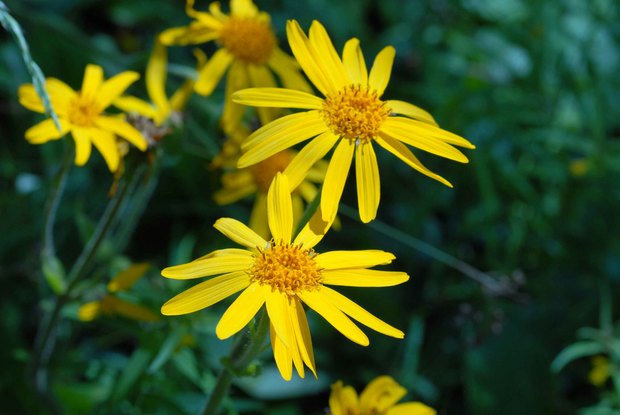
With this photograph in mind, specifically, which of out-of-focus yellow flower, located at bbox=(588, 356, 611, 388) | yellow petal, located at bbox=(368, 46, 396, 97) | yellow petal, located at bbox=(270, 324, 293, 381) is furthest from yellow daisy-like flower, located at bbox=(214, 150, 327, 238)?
out-of-focus yellow flower, located at bbox=(588, 356, 611, 388)

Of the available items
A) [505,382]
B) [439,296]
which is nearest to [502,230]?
[439,296]

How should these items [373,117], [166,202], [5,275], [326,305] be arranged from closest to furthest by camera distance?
[326,305] < [373,117] < [5,275] < [166,202]

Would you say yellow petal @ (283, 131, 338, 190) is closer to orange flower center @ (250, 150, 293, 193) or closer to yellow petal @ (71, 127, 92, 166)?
yellow petal @ (71, 127, 92, 166)

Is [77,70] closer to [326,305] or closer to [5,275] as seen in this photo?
[5,275]

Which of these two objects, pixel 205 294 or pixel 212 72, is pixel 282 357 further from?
pixel 212 72

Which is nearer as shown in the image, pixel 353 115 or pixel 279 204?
pixel 279 204

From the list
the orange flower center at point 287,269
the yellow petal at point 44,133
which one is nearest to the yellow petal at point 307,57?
the orange flower center at point 287,269

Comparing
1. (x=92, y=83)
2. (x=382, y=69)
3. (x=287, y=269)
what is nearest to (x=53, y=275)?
(x=92, y=83)
